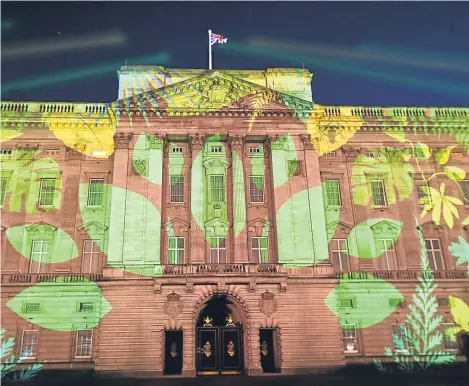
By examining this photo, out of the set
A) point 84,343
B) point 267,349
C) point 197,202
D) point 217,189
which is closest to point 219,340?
point 267,349

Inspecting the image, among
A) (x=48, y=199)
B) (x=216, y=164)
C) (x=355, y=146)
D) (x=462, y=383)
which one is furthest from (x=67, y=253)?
(x=462, y=383)

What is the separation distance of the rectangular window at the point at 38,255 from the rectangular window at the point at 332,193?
69.2 ft

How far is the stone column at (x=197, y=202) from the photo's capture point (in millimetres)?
32131

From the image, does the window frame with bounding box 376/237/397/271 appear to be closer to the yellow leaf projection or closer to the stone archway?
the yellow leaf projection

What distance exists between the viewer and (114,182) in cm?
3356

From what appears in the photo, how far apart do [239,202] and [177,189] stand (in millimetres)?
4788

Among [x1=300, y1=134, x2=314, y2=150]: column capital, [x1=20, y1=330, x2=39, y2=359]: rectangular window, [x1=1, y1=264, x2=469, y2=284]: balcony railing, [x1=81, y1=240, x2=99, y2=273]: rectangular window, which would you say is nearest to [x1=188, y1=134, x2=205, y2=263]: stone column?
[x1=1, y1=264, x2=469, y2=284]: balcony railing

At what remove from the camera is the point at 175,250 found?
3297 centimetres

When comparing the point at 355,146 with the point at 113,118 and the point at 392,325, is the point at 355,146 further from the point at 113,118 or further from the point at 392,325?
the point at 113,118

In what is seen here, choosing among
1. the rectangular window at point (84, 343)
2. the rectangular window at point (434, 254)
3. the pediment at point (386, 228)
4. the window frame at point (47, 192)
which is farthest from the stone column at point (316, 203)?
the window frame at point (47, 192)

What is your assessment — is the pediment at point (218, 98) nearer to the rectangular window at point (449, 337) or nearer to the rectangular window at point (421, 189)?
the rectangular window at point (421, 189)

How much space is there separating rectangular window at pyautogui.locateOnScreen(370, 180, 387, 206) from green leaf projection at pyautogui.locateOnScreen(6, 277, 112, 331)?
70.6 ft

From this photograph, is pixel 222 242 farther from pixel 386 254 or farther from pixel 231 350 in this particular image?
pixel 386 254

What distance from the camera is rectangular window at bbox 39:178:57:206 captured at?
34.3 metres
